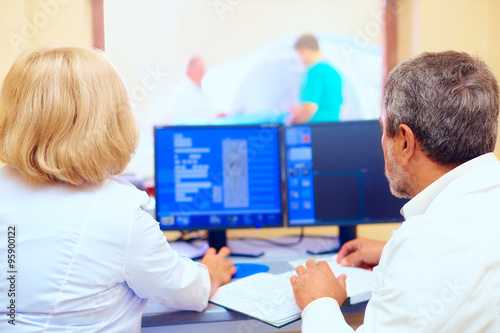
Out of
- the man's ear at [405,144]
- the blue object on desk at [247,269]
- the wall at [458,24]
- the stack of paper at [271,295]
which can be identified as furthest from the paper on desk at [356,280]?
the wall at [458,24]

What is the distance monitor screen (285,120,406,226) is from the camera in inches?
63.2

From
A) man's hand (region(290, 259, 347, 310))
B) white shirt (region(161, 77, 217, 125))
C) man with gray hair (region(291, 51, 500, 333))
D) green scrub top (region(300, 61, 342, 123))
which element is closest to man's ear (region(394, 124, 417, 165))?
man with gray hair (region(291, 51, 500, 333))

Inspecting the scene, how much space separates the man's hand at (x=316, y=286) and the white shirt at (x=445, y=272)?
214 mm

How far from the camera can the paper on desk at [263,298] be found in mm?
1083

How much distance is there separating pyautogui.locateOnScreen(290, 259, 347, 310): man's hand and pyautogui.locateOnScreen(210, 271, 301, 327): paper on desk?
40 mm

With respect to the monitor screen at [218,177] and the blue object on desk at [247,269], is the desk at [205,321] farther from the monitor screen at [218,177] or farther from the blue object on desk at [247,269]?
the monitor screen at [218,177]

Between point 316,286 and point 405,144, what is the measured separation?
1.33 ft

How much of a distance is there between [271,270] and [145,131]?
1.46 metres

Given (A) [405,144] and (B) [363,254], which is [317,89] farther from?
(A) [405,144]

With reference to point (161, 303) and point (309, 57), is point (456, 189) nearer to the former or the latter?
point (161, 303)

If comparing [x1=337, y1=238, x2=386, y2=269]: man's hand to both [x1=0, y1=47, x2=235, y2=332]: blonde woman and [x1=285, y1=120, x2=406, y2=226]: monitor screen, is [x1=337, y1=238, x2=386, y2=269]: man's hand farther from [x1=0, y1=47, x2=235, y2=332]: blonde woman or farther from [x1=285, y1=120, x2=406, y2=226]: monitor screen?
[x1=0, y1=47, x2=235, y2=332]: blonde woman

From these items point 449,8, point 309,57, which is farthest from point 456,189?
point 309,57

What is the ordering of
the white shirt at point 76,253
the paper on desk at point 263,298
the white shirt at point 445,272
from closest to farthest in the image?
the white shirt at point 445,272, the white shirt at point 76,253, the paper on desk at point 263,298

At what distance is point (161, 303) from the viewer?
1.11 m
